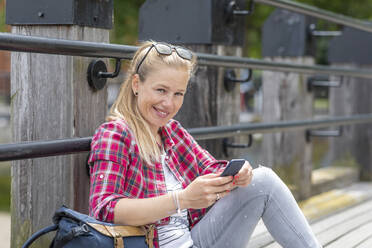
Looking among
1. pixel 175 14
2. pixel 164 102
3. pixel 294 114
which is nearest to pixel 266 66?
pixel 175 14

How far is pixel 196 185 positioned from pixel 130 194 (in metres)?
0.22

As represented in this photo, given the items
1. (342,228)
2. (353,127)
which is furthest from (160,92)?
(353,127)

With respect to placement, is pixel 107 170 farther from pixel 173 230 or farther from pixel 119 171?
pixel 173 230

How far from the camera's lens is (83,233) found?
1.73 meters

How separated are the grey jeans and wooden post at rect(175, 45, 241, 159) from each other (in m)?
0.87

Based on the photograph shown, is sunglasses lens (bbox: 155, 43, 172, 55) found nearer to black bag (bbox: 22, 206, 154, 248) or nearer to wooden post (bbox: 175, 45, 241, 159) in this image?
black bag (bbox: 22, 206, 154, 248)

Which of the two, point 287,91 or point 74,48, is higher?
point 74,48

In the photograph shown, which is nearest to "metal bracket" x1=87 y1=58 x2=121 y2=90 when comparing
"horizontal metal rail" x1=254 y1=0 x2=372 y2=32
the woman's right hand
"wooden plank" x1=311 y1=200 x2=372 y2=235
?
the woman's right hand

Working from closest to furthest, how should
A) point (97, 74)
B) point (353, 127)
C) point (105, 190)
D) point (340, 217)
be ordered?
1. point (105, 190)
2. point (97, 74)
3. point (340, 217)
4. point (353, 127)

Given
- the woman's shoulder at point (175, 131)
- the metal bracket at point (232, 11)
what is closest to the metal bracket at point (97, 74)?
the woman's shoulder at point (175, 131)

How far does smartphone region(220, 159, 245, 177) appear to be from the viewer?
2006 mm

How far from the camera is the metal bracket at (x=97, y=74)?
2.19 m

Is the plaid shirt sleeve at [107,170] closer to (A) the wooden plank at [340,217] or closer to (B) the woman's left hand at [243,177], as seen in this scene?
(B) the woman's left hand at [243,177]

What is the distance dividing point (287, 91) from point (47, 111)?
7.39 feet
